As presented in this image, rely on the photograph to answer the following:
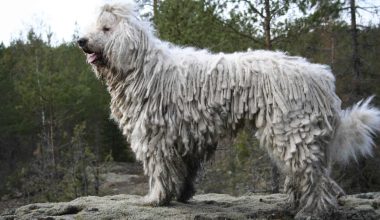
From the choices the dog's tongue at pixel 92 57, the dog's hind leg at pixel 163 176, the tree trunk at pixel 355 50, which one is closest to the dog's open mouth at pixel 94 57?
the dog's tongue at pixel 92 57

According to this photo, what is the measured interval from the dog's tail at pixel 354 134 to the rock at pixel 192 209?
1.90 feet

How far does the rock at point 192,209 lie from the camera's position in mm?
5574

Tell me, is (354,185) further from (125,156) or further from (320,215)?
(125,156)

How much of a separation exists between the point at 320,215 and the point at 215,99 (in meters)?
1.49

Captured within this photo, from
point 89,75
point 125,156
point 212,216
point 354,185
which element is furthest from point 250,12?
point 125,156

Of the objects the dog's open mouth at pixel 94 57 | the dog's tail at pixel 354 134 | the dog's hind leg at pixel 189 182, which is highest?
the dog's open mouth at pixel 94 57

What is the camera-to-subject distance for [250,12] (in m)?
11.9

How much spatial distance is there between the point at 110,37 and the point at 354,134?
103 inches

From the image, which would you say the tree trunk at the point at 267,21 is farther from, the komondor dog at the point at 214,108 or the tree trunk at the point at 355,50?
the komondor dog at the point at 214,108

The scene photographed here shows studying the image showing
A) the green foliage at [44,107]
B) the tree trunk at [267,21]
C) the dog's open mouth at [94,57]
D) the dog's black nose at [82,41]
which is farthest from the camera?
→ the green foliage at [44,107]

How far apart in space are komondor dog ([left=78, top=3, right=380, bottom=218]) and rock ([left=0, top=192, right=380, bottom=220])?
21 cm

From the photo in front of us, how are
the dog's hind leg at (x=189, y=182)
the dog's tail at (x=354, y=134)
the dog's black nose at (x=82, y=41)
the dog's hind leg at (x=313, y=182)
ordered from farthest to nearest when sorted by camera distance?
the dog's hind leg at (x=189, y=182)
the dog's black nose at (x=82, y=41)
the dog's tail at (x=354, y=134)
the dog's hind leg at (x=313, y=182)

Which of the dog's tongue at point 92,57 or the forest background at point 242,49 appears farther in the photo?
the forest background at point 242,49

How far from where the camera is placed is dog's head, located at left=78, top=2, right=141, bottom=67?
19.1 ft
